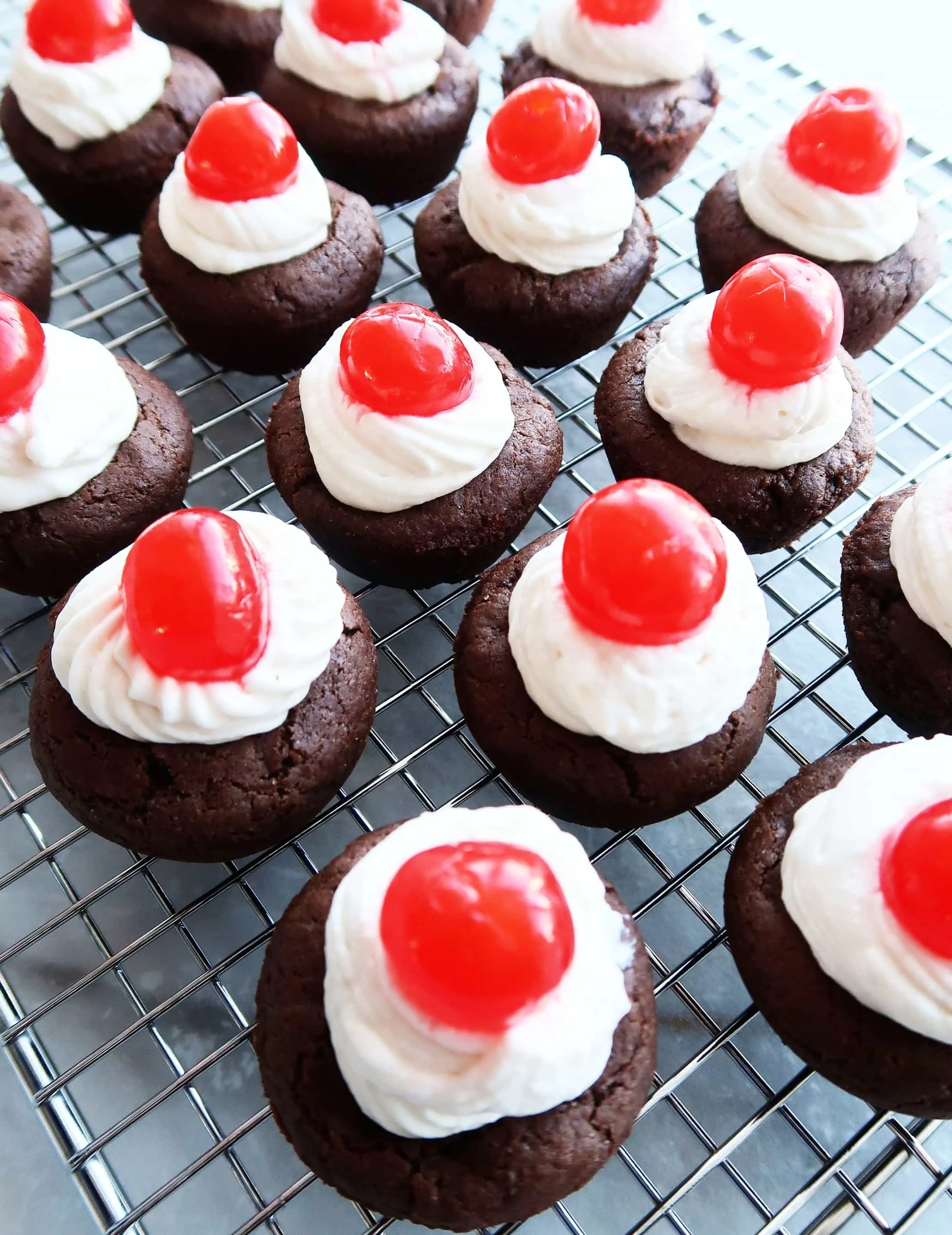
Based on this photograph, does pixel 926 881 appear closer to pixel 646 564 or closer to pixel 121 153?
pixel 646 564

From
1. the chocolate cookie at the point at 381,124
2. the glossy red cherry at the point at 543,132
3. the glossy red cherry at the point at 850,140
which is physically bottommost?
the chocolate cookie at the point at 381,124

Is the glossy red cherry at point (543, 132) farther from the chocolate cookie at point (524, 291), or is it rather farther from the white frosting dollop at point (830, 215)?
the white frosting dollop at point (830, 215)

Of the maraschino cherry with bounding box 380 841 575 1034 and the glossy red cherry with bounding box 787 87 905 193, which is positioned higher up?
the glossy red cherry with bounding box 787 87 905 193

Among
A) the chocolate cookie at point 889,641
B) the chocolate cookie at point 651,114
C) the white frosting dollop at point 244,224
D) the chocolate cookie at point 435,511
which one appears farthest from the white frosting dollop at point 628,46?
the chocolate cookie at point 889,641

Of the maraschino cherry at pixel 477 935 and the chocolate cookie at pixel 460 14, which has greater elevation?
the chocolate cookie at pixel 460 14

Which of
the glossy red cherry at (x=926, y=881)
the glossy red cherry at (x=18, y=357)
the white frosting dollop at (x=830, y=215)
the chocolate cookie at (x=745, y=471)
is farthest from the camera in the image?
the white frosting dollop at (x=830, y=215)

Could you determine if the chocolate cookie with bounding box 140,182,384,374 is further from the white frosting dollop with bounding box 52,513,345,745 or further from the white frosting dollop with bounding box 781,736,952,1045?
the white frosting dollop with bounding box 781,736,952,1045

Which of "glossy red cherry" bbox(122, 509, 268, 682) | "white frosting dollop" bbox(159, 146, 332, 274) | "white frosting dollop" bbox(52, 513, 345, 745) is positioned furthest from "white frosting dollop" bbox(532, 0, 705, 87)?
"glossy red cherry" bbox(122, 509, 268, 682)
